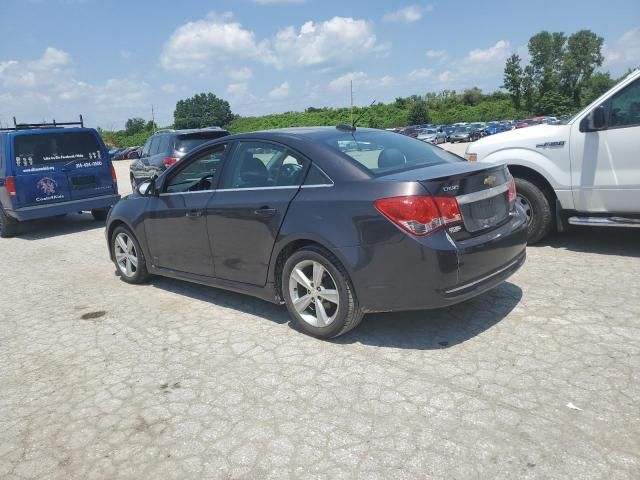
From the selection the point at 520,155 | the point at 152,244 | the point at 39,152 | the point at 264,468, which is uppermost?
the point at 39,152

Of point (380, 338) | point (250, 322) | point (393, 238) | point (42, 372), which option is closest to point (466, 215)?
point (393, 238)

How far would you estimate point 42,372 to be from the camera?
152 inches

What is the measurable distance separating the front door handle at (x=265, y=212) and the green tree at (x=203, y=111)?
365ft

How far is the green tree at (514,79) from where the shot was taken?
9462 centimetres

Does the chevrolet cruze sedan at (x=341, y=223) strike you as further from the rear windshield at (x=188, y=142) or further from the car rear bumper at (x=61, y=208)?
the rear windshield at (x=188, y=142)

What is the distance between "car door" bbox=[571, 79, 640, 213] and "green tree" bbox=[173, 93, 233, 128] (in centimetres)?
11043

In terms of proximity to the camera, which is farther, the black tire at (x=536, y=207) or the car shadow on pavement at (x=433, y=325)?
the black tire at (x=536, y=207)

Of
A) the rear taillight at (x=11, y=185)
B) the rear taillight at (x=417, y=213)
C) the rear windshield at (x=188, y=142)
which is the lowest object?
the rear taillight at (x=417, y=213)

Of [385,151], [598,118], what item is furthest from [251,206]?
[598,118]

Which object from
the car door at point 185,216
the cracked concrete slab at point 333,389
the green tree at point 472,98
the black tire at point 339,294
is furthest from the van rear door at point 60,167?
the green tree at point 472,98

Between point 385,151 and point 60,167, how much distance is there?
24.9 ft

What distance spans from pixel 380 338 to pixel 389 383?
0.70 meters

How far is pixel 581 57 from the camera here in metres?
98.4

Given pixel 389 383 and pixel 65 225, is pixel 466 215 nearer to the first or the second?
pixel 389 383
